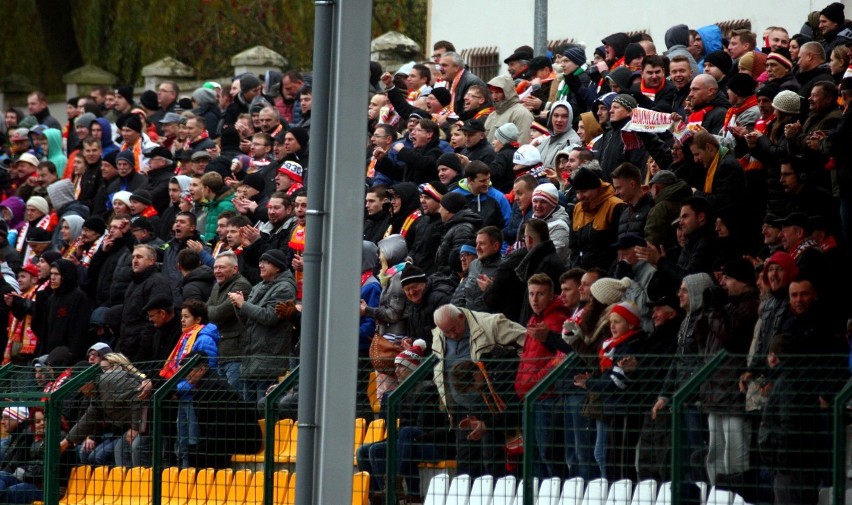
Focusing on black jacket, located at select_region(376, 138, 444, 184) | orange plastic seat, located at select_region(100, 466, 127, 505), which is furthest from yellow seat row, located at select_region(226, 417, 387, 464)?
black jacket, located at select_region(376, 138, 444, 184)

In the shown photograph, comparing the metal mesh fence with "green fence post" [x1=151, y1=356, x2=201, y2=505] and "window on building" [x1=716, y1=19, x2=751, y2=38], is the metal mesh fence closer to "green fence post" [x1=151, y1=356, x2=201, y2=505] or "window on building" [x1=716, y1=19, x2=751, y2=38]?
"green fence post" [x1=151, y1=356, x2=201, y2=505]

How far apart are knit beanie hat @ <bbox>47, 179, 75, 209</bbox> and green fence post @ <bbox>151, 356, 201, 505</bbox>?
33.0ft

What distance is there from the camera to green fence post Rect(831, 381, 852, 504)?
7.57 meters

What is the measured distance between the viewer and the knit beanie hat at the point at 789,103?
12.2 m

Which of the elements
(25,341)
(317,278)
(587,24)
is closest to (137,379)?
(317,278)

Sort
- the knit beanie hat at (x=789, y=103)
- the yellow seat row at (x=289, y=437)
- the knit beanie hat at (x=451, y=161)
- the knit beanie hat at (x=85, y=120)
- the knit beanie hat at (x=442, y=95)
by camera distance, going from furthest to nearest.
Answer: the knit beanie hat at (x=85, y=120) < the knit beanie hat at (x=442, y=95) < the knit beanie hat at (x=451, y=161) < the knit beanie hat at (x=789, y=103) < the yellow seat row at (x=289, y=437)

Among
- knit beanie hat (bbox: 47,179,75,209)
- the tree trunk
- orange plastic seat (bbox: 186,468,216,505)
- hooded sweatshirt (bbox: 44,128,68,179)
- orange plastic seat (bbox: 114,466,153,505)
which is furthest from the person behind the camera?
the tree trunk

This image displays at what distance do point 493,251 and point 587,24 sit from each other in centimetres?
1090

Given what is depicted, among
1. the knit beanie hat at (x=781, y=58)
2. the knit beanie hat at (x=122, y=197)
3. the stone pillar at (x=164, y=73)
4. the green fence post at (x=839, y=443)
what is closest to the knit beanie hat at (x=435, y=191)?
the knit beanie hat at (x=781, y=58)

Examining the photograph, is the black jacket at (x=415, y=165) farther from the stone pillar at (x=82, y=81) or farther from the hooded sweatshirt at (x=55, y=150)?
the stone pillar at (x=82, y=81)

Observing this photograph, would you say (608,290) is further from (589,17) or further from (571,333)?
(589,17)

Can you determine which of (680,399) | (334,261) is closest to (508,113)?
(680,399)

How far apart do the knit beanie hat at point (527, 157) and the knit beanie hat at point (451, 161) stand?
0.57 m

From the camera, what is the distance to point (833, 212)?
1162 centimetres
